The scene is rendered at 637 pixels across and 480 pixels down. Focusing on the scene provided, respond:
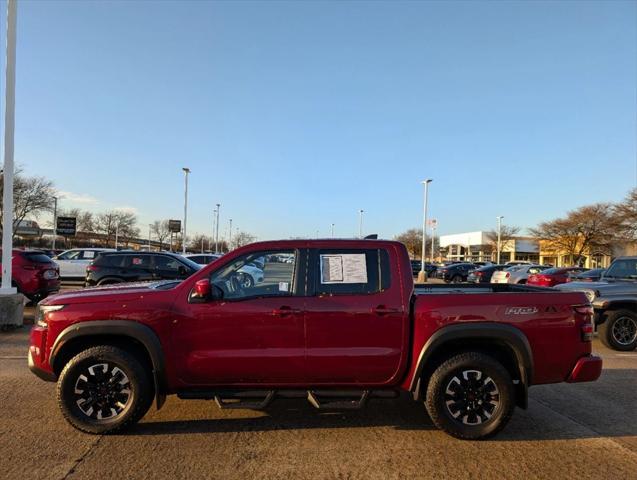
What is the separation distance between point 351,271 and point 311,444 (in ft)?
5.32

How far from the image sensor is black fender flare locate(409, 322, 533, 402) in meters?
4.45

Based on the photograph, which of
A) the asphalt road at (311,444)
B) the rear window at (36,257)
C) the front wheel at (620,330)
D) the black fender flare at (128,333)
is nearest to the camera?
the asphalt road at (311,444)

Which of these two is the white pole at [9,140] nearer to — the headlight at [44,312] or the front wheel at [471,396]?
the headlight at [44,312]

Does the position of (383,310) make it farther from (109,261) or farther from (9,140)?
(109,261)

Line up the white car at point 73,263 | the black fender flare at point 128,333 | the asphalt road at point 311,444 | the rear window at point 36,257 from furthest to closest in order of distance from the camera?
the white car at point 73,263, the rear window at point 36,257, the black fender flare at point 128,333, the asphalt road at point 311,444

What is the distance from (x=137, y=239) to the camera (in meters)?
100

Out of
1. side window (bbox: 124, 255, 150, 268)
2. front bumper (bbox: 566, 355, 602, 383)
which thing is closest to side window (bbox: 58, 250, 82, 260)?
side window (bbox: 124, 255, 150, 268)

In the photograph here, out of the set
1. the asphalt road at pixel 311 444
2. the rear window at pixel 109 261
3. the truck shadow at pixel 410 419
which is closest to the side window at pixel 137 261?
the rear window at pixel 109 261

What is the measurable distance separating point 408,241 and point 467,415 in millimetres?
82079

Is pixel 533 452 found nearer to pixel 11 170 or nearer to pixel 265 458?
pixel 265 458

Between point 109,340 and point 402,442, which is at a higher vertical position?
point 109,340

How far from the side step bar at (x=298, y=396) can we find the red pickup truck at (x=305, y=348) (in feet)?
0.04

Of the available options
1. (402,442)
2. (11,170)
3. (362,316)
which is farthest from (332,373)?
(11,170)

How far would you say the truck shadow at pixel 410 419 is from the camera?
4727 mm
